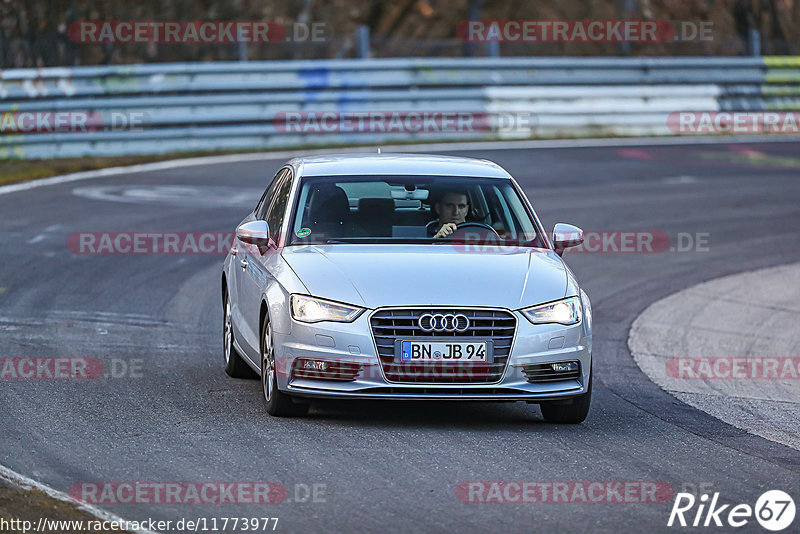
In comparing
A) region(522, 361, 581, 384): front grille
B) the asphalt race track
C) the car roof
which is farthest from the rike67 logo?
the car roof

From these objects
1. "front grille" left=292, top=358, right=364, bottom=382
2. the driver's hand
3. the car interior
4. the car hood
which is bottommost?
"front grille" left=292, top=358, right=364, bottom=382

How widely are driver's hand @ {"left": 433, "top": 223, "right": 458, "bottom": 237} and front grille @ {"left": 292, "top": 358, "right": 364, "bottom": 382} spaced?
56.4 inches

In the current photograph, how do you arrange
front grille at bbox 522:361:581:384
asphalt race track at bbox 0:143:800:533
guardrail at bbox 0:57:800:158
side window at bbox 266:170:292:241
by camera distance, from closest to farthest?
asphalt race track at bbox 0:143:800:533
front grille at bbox 522:361:581:384
side window at bbox 266:170:292:241
guardrail at bbox 0:57:800:158

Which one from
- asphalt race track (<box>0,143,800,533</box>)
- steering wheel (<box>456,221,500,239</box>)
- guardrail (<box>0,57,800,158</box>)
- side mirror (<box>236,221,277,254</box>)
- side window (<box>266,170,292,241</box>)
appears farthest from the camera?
guardrail (<box>0,57,800,158</box>)

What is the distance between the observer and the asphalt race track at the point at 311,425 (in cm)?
651

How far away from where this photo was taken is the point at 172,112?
76.3 ft

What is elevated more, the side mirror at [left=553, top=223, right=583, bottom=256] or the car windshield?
the car windshield

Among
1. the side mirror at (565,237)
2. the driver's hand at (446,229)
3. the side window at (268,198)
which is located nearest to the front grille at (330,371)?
the driver's hand at (446,229)

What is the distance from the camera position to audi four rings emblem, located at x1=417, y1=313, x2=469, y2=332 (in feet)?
26.1

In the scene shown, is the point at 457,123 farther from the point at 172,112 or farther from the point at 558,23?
the point at 558,23

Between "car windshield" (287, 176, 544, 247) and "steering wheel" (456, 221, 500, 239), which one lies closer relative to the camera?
"car windshield" (287, 176, 544, 247)

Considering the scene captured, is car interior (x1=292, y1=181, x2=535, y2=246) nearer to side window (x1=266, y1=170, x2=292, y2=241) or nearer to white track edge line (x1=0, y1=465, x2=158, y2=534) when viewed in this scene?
side window (x1=266, y1=170, x2=292, y2=241)

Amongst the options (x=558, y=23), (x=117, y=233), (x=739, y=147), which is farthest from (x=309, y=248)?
(x=558, y=23)

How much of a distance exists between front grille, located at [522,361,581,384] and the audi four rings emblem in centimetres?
43
